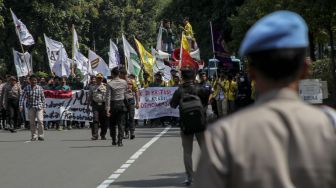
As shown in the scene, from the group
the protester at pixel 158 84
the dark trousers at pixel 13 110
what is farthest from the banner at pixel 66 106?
the protester at pixel 158 84

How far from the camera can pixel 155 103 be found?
93.8ft

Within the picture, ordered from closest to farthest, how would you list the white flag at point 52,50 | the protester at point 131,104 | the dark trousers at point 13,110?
1. the protester at point 131,104
2. the dark trousers at point 13,110
3. the white flag at point 52,50

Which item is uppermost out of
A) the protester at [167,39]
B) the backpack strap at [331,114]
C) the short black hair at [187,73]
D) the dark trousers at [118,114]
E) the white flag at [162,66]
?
the protester at [167,39]

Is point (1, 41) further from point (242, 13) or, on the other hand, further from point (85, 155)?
point (85, 155)

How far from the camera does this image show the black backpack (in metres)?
10.5

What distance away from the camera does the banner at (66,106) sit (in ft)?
92.3

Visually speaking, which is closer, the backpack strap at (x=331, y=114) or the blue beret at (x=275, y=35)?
the blue beret at (x=275, y=35)

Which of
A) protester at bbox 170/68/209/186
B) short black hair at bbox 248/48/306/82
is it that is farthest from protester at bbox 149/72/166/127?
short black hair at bbox 248/48/306/82

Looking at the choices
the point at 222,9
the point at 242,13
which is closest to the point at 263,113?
the point at 242,13

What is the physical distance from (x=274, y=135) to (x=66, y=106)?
26.0 metres

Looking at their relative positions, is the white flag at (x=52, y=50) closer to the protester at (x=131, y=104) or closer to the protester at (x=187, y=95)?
the protester at (x=131, y=104)

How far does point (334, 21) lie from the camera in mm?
25562

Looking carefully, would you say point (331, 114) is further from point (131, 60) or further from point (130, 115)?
point (131, 60)

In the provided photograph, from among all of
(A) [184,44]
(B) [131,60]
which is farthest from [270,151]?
(B) [131,60]
